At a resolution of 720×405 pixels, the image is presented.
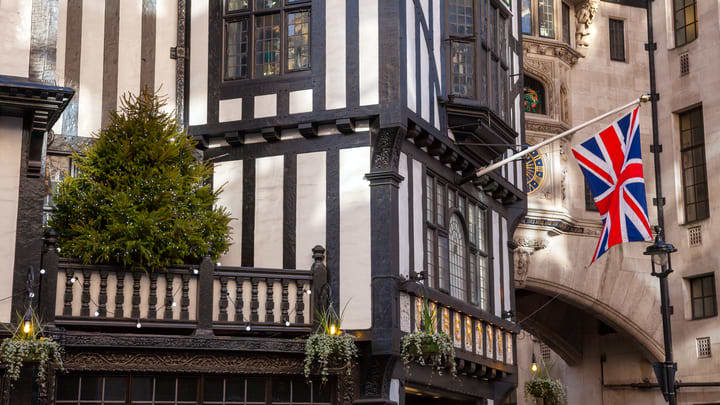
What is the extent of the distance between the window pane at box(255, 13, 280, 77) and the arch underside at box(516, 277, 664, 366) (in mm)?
13017

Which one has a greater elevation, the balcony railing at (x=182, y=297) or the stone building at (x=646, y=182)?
the stone building at (x=646, y=182)

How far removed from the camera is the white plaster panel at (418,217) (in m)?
17.8

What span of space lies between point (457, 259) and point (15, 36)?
770cm

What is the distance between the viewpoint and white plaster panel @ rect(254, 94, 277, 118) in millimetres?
18031

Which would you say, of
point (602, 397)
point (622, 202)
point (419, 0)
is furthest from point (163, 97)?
point (602, 397)

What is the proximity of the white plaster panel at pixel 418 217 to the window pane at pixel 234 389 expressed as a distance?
3156 mm

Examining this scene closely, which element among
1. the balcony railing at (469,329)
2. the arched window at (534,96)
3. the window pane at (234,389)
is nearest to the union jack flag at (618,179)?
the balcony railing at (469,329)

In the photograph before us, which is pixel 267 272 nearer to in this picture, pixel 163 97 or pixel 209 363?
pixel 209 363

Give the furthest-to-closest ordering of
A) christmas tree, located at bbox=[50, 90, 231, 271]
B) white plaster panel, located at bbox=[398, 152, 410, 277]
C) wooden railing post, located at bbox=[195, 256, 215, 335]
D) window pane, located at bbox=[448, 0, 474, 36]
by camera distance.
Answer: window pane, located at bbox=[448, 0, 474, 36]
white plaster panel, located at bbox=[398, 152, 410, 277]
wooden railing post, located at bbox=[195, 256, 215, 335]
christmas tree, located at bbox=[50, 90, 231, 271]

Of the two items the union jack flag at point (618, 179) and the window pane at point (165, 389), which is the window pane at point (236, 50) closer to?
the window pane at point (165, 389)

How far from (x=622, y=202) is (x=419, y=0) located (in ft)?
14.5

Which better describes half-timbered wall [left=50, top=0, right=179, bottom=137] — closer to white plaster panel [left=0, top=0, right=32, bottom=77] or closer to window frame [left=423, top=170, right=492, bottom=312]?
white plaster panel [left=0, top=0, right=32, bottom=77]

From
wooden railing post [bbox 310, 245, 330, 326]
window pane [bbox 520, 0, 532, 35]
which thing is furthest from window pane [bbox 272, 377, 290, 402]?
window pane [bbox 520, 0, 532, 35]

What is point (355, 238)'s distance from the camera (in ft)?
56.3
